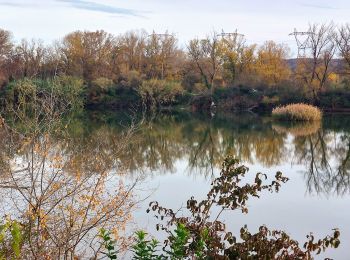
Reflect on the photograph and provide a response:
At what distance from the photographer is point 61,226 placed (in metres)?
5.30

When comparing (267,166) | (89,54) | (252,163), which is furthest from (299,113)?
(89,54)

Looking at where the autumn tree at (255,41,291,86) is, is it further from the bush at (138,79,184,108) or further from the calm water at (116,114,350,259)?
the calm water at (116,114,350,259)

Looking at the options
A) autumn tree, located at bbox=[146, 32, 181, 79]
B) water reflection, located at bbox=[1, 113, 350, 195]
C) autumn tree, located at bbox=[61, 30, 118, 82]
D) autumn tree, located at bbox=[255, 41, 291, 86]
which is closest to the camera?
water reflection, located at bbox=[1, 113, 350, 195]

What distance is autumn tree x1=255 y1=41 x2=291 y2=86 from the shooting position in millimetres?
38938

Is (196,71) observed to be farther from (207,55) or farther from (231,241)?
(231,241)

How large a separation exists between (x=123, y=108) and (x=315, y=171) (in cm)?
2715

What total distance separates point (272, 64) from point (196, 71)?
20.8 ft

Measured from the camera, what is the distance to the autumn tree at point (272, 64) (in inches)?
1533

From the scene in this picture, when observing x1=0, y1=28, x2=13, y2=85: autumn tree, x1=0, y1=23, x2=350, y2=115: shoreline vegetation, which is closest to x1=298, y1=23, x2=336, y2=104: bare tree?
x1=0, y1=23, x2=350, y2=115: shoreline vegetation

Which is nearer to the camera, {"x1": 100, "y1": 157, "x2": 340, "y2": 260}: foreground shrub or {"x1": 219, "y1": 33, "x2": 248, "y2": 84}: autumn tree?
{"x1": 100, "y1": 157, "x2": 340, "y2": 260}: foreground shrub

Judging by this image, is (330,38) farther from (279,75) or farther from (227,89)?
(227,89)

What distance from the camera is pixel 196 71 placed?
42250 millimetres

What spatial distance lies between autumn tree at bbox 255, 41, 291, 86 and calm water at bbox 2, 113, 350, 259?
40.8 ft

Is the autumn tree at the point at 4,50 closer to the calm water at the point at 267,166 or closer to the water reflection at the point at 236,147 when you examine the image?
the calm water at the point at 267,166
